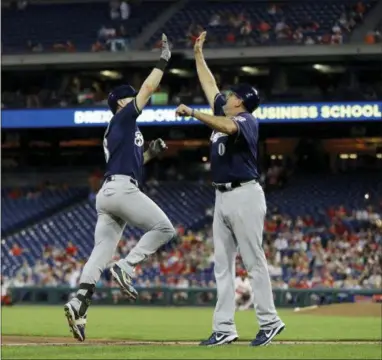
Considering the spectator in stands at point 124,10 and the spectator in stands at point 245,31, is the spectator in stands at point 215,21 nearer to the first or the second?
the spectator in stands at point 245,31

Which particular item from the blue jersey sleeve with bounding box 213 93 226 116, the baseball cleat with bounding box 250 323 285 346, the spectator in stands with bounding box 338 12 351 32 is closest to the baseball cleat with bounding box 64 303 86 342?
the baseball cleat with bounding box 250 323 285 346

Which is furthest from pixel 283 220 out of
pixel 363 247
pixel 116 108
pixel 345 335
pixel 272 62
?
pixel 116 108

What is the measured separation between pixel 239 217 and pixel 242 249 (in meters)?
0.29

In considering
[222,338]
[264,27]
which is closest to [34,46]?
[264,27]

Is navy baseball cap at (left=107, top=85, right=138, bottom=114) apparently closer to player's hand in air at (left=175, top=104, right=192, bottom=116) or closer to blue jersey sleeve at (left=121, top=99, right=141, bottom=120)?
blue jersey sleeve at (left=121, top=99, right=141, bottom=120)

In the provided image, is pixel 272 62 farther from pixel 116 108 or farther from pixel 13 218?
pixel 116 108

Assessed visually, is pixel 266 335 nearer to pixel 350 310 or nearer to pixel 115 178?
pixel 115 178

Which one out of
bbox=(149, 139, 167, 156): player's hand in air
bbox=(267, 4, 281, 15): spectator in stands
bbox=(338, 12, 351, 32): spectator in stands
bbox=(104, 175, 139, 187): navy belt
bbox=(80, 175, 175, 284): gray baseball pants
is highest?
bbox=(267, 4, 281, 15): spectator in stands

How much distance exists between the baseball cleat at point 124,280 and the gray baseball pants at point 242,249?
81cm

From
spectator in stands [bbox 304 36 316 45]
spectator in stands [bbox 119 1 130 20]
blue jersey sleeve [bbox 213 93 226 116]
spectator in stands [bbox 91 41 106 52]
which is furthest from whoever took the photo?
spectator in stands [bbox 119 1 130 20]

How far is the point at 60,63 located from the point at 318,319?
54.7 feet

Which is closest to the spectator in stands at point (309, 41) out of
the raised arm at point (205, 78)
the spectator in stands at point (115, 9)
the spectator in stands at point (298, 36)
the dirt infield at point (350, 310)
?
the spectator in stands at point (298, 36)

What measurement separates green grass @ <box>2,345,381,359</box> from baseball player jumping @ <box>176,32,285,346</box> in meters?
0.31

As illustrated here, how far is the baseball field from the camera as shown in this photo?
873 centimetres
